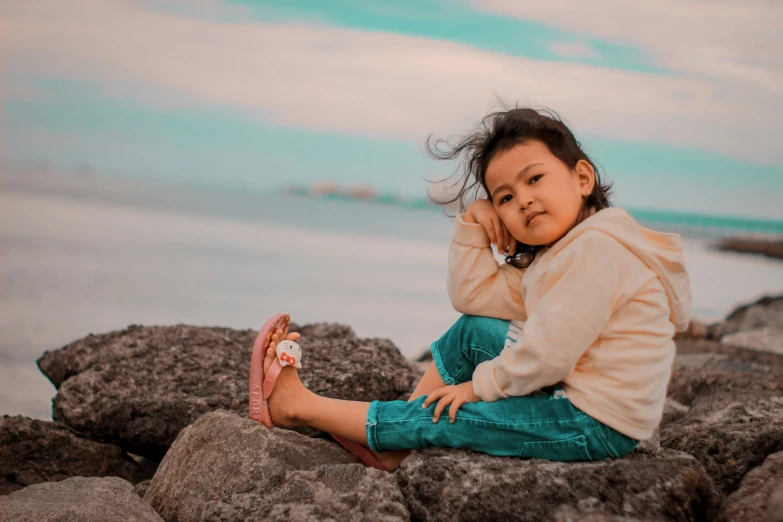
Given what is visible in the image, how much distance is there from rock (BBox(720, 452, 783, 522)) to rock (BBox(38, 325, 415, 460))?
1573 millimetres

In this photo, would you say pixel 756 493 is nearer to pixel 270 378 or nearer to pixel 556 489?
pixel 556 489

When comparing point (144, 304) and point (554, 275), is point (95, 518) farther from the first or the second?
point (144, 304)

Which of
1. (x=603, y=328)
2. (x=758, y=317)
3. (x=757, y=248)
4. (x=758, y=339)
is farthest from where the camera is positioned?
(x=757, y=248)

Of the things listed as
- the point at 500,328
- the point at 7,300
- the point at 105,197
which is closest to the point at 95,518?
the point at 500,328

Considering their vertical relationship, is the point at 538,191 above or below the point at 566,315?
above

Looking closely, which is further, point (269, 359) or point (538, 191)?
point (269, 359)

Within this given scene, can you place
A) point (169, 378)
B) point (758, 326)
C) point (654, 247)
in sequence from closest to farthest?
1. point (654, 247)
2. point (169, 378)
3. point (758, 326)

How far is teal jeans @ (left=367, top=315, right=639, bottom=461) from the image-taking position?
2516 millimetres

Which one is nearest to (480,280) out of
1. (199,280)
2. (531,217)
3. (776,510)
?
(531,217)

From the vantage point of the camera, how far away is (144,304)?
8.60m

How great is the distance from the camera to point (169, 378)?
3600mm

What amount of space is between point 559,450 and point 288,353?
1063 mm

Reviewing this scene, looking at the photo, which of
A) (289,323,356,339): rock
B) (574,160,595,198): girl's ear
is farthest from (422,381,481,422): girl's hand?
(289,323,356,339): rock

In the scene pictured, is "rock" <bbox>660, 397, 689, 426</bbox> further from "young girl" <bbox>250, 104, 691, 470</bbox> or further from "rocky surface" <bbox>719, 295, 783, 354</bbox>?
"rocky surface" <bbox>719, 295, 783, 354</bbox>
